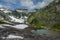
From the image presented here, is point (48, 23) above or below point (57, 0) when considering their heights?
below

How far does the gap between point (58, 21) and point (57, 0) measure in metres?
14.3

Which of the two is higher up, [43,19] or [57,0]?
[57,0]

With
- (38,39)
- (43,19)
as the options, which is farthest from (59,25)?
(38,39)

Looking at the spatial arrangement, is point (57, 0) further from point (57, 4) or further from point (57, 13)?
point (57, 13)

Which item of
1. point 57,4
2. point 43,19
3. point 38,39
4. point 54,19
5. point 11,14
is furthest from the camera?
point 11,14

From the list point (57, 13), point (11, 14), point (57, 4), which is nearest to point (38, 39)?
point (57, 13)

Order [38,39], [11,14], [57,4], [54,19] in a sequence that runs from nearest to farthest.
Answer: [38,39] < [54,19] < [57,4] < [11,14]

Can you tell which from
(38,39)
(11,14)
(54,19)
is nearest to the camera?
(38,39)

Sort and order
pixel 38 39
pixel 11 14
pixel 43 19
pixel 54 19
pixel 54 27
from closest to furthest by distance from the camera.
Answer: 1. pixel 38 39
2. pixel 54 27
3. pixel 54 19
4. pixel 43 19
5. pixel 11 14

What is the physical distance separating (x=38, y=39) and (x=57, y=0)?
41137mm

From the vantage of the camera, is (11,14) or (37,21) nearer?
(37,21)

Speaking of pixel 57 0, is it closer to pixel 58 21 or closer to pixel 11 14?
pixel 58 21

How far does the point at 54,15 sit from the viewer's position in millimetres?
59406

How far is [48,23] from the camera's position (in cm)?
5416
